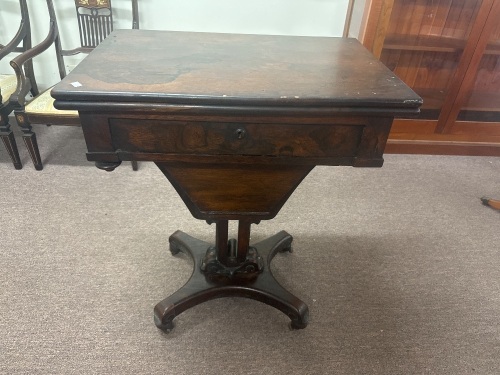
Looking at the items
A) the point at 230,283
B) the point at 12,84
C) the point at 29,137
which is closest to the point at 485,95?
the point at 230,283

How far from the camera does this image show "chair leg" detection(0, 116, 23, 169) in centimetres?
197

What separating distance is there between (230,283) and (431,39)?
76.7 inches

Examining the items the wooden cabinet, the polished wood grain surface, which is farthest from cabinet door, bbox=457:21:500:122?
the polished wood grain surface

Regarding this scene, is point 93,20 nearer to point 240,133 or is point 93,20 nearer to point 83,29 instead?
point 83,29

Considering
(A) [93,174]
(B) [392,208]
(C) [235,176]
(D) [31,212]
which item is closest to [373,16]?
(B) [392,208]

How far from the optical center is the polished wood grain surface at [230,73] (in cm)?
82

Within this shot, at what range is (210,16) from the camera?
2.27 metres

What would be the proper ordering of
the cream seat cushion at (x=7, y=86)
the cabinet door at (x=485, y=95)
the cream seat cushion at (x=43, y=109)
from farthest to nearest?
the cabinet door at (x=485, y=95) < the cream seat cushion at (x=7, y=86) < the cream seat cushion at (x=43, y=109)

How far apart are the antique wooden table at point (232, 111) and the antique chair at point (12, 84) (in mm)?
1122

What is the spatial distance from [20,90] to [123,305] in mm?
1251

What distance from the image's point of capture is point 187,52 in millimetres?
1094

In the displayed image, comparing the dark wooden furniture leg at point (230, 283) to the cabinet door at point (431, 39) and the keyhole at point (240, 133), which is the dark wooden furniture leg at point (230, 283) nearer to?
the keyhole at point (240, 133)

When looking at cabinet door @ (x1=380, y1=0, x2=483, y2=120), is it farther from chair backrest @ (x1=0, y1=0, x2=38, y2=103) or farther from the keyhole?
chair backrest @ (x1=0, y1=0, x2=38, y2=103)

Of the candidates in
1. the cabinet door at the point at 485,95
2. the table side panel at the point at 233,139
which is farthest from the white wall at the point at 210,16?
the table side panel at the point at 233,139
